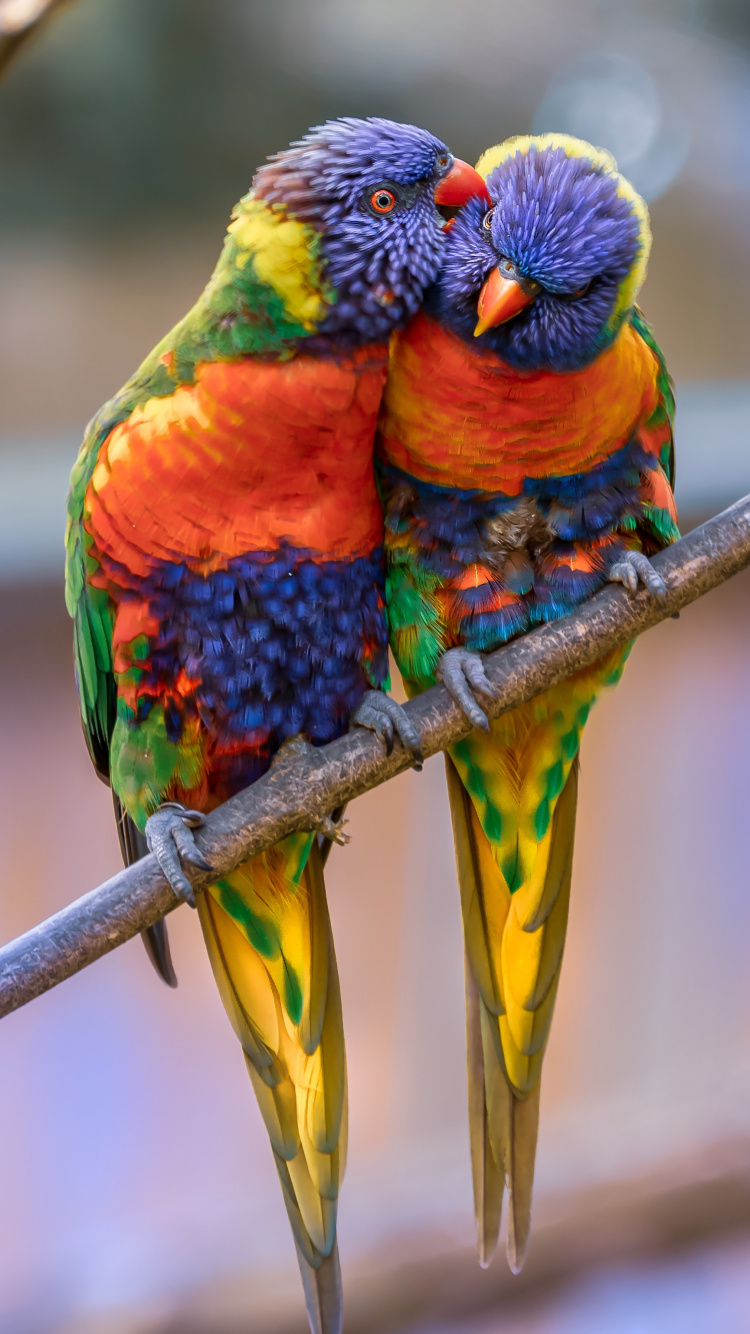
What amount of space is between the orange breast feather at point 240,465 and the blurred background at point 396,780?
1548 millimetres

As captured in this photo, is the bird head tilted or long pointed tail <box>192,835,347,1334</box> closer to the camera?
the bird head tilted

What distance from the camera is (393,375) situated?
4.28ft

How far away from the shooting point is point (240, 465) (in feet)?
4.13

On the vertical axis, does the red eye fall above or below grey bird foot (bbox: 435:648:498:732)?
above

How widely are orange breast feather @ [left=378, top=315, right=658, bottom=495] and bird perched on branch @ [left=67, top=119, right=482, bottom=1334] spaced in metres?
0.05

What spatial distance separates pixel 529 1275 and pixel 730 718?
1744 millimetres

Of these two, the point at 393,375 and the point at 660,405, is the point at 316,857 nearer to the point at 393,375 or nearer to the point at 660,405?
the point at 393,375

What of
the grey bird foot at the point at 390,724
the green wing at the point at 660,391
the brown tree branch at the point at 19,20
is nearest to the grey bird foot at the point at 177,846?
the grey bird foot at the point at 390,724

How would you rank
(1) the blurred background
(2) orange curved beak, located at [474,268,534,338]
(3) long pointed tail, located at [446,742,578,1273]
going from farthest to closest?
(1) the blurred background, (3) long pointed tail, located at [446,742,578,1273], (2) orange curved beak, located at [474,268,534,338]

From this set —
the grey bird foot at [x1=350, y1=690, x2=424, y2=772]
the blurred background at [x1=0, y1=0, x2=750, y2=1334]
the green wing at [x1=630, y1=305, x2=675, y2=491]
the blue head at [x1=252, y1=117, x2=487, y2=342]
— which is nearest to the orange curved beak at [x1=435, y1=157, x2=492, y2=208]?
the blue head at [x1=252, y1=117, x2=487, y2=342]

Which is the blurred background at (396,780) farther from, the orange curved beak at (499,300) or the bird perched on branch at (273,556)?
the orange curved beak at (499,300)

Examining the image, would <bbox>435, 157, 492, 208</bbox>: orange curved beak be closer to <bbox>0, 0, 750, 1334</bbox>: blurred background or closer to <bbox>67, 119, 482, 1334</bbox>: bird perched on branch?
<bbox>67, 119, 482, 1334</bbox>: bird perched on branch

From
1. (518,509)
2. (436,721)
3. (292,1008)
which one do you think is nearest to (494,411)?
(518,509)

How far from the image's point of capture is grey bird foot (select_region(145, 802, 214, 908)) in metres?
1.24
